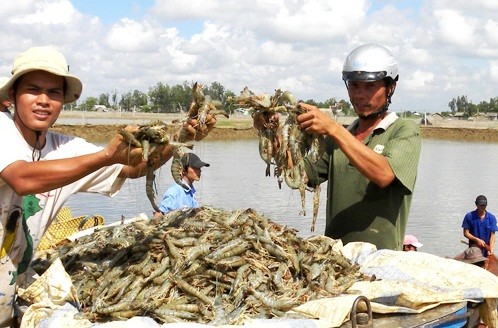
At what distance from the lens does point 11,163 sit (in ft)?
12.1

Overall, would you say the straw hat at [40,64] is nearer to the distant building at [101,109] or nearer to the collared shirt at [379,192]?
the collared shirt at [379,192]

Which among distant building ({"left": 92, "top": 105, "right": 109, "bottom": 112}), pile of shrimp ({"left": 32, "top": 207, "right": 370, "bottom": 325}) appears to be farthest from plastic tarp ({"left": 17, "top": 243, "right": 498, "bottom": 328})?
distant building ({"left": 92, "top": 105, "right": 109, "bottom": 112})

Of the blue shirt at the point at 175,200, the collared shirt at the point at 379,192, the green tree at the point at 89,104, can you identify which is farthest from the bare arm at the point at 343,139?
the green tree at the point at 89,104

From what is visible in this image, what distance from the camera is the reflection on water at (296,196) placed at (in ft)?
64.2

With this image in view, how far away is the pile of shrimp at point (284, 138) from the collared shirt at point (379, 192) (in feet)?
0.67

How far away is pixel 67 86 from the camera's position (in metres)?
4.18

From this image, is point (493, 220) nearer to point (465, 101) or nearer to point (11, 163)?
point (11, 163)

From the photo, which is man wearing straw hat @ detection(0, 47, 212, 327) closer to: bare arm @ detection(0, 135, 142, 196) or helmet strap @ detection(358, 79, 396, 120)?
bare arm @ detection(0, 135, 142, 196)

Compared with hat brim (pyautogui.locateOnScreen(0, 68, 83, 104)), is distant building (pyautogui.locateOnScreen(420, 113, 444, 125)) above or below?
below

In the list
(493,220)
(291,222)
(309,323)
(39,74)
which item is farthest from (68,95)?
(291,222)

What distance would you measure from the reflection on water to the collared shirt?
5872 mm

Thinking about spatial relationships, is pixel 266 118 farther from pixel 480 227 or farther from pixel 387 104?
pixel 480 227

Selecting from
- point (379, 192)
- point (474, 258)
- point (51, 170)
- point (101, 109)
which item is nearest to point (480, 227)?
point (474, 258)

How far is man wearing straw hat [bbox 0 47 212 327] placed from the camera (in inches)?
145
